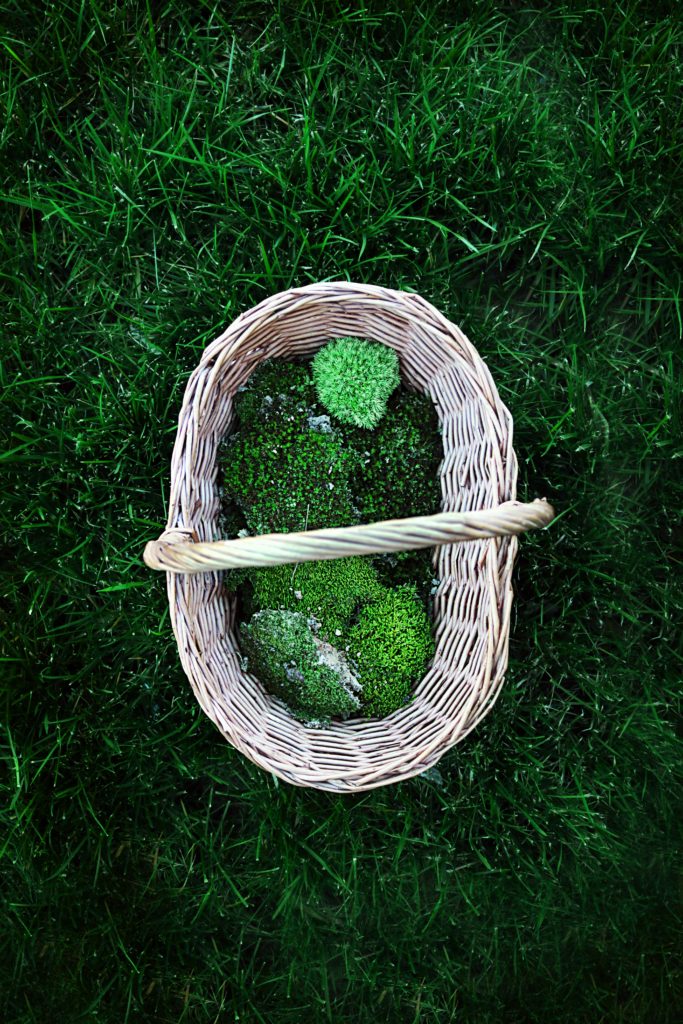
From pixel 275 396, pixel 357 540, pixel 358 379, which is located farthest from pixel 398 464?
pixel 357 540

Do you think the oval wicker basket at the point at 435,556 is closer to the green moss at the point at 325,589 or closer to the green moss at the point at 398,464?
the green moss at the point at 398,464

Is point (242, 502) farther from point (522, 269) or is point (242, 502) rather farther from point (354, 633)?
point (522, 269)

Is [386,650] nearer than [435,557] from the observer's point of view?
Yes

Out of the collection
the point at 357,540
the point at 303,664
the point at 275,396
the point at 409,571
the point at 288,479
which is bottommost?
the point at 303,664

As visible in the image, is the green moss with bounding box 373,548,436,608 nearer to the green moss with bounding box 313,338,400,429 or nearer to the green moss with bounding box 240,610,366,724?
the green moss with bounding box 240,610,366,724

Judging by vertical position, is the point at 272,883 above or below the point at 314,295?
below

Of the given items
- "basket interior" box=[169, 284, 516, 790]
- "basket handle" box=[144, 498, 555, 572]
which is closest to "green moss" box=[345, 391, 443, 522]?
"basket interior" box=[169, 284, 516, 790]

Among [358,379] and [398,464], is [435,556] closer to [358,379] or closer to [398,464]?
[398,464]

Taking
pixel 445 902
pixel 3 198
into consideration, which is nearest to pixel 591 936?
pixel 445 902
